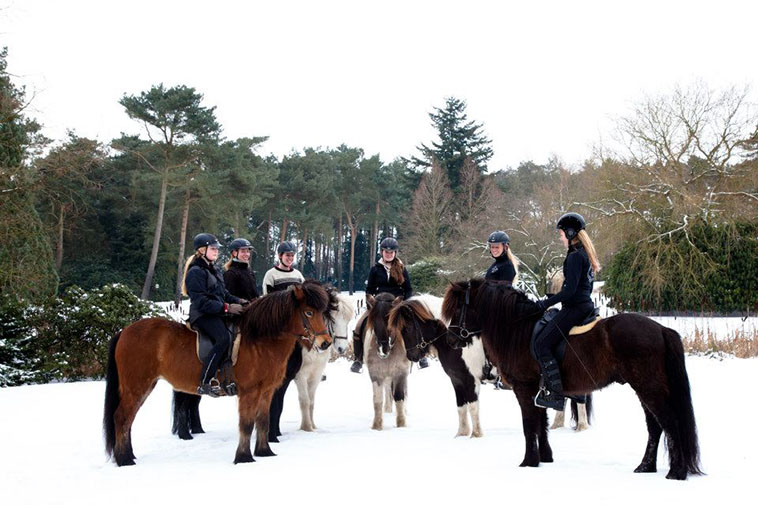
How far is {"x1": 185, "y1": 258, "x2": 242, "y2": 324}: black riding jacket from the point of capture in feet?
20.5

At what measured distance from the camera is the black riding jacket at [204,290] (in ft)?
20.5

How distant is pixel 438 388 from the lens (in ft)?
40.3

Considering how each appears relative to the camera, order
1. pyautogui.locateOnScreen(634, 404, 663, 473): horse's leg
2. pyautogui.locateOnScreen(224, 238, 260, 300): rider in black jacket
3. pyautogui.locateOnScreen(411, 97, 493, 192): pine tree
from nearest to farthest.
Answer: pyautogui.locateOnScreen(634, 404, 663, 473): horse's leg → pyautogui.locateOnScreen(224, 238, 260, 300): rider in black jacket → pyautogui.locateOnScreen(411, 97, 493, 192): pine tree

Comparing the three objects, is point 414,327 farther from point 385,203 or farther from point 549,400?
point 385,203

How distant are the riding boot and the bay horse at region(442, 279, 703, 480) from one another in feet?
0.39

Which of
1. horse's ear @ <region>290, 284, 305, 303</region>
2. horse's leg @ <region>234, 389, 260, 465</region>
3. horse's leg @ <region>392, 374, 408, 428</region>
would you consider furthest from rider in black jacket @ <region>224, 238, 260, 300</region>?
horse's leg @ <region>392, 374, 408, 428</region>

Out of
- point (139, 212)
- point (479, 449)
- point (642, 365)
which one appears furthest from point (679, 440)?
point (139, 212)

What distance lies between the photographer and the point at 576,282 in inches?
225

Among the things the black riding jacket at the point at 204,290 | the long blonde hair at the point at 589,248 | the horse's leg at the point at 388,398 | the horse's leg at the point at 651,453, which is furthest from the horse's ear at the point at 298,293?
the horse's leg at the point at 651,453

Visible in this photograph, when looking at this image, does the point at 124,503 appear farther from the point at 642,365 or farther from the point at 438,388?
the point at 438,388

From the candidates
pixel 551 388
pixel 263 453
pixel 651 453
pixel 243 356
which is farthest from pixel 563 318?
pixel 263 453

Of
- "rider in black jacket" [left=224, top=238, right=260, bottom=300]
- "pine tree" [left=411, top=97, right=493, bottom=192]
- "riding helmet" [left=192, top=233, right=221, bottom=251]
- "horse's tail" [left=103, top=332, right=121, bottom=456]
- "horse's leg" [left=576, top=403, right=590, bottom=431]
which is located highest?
"pine tree" [left=411, top=97, right=493, bottom=192]

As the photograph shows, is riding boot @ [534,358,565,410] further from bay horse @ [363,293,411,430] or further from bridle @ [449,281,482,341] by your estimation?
bay horse @ [363,293,411,430]

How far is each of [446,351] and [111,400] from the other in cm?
368
